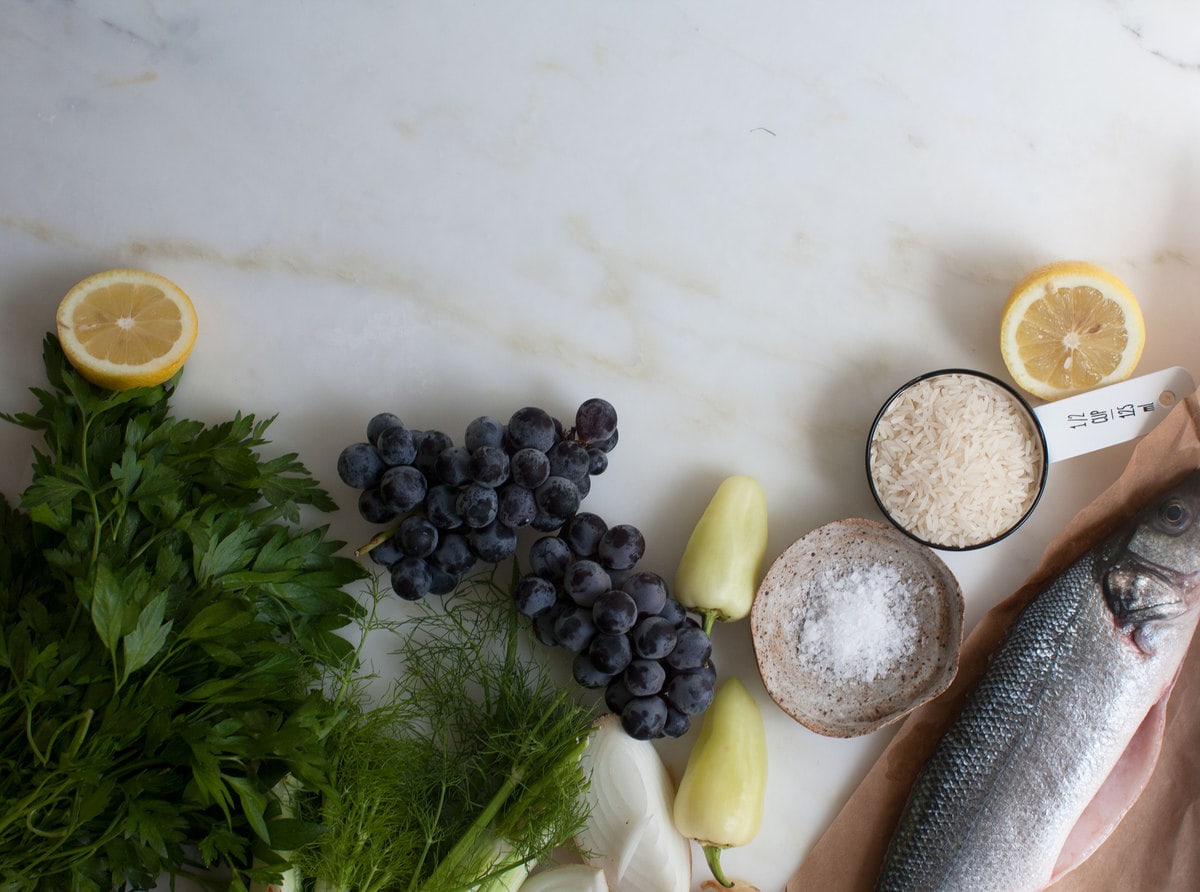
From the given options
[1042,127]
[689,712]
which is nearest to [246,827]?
[689,712]

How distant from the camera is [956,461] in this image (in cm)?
122

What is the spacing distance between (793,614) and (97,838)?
3.04 feet

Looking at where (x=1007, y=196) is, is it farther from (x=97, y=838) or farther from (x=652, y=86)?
(x=97, y=838)

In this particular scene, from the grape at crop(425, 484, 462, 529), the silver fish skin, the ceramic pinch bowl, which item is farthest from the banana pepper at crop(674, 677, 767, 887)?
the grape at crop(425, 484, 462, 529)

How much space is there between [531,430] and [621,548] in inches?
7.8

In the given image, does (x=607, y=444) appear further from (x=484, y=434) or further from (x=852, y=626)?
(x=852, y=626)

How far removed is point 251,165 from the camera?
1351mm

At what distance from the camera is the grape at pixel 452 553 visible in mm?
1206

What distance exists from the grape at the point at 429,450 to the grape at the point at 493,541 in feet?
0.35

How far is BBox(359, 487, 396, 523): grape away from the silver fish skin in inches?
33.2

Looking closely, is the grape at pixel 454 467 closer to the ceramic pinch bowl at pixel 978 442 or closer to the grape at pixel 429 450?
the grape at pixel 429 450

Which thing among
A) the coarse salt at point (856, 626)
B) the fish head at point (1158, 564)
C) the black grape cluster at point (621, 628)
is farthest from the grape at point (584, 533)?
the fish head at point (1158, 564)

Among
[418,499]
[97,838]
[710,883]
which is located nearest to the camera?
[97,838]

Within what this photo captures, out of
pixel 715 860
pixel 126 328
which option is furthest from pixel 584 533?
pixel 126 328
